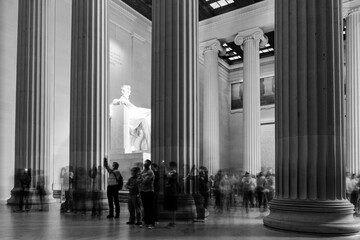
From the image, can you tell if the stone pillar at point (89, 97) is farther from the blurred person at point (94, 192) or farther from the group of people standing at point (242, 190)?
the group of people standing at point (242, 190)

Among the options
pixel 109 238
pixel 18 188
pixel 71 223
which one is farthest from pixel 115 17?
pixel 109 238

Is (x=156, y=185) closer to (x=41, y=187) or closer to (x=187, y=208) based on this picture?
(x=187, y=208)

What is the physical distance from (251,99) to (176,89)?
576 inches

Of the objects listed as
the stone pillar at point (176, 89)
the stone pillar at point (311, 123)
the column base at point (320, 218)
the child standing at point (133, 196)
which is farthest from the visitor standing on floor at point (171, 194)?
the column base at point (320, 218)

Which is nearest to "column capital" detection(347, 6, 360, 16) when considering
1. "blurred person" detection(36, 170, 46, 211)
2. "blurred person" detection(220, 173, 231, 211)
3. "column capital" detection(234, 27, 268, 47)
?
"column capital" detection(234, 27, 268, 47)

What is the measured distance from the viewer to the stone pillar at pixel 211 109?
24.3 m

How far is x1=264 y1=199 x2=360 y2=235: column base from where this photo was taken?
21.3 ft

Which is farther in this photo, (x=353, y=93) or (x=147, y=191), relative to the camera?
(x=353, y=93)

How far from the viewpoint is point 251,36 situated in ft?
79.5

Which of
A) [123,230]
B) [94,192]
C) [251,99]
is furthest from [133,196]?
[251,99]

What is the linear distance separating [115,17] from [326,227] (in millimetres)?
20195

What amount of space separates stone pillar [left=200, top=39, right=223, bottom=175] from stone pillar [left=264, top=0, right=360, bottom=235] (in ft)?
54.1

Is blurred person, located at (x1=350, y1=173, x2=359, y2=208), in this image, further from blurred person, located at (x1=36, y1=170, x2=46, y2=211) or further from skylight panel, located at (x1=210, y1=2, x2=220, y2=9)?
skylight panel, located at (x1=210, y1=2, x2=220, y2=9)

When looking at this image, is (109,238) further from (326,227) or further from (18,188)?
(18,188)
